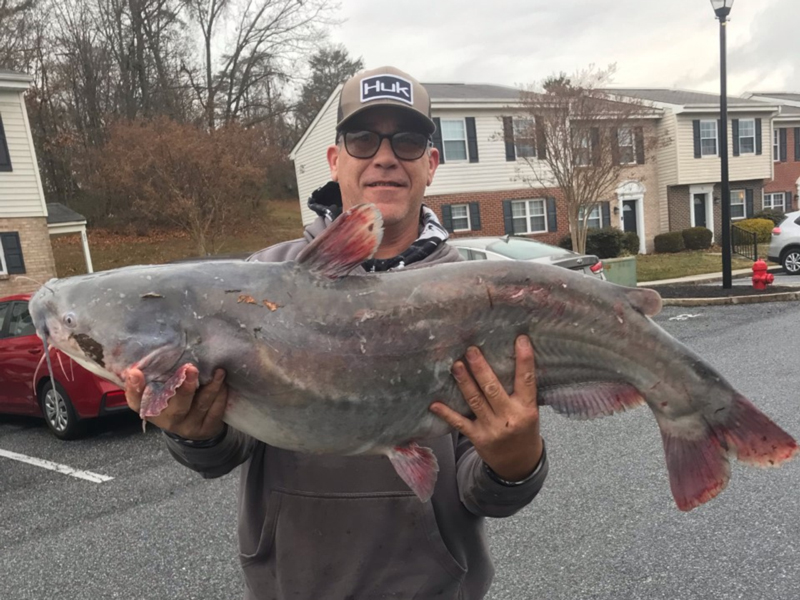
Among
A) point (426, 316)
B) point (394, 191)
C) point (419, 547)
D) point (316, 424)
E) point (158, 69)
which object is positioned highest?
point (158, 69)

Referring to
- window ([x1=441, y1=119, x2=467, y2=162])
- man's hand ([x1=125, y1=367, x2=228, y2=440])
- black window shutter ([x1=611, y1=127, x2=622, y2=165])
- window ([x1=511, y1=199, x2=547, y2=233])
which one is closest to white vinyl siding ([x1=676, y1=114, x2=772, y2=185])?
window ([x1=511, y1=199, x2=547, y2=233])

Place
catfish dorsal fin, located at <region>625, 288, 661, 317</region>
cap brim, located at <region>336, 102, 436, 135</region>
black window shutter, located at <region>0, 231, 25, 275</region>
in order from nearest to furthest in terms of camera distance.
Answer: catfish dorsal fin, located at <region>625, 288, 661, 317</region> < cap brim, located at <region>336, 102, 436, 135</region> < black window shutter, located at <region>0, 231, 25, 275</region>

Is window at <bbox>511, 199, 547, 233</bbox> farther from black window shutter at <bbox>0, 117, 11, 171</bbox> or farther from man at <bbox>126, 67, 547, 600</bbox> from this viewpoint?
man at <bbox>126, 67, 547, 600</bbox>

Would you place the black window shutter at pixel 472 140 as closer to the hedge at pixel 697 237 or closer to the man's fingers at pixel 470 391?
the hedge at pixel 697 237

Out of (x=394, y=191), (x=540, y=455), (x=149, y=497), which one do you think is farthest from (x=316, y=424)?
(x=149, y=497)

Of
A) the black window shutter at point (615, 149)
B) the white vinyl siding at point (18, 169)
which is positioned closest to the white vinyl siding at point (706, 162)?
the black window shutter at point (615, 149)

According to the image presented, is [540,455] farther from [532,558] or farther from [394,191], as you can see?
[532,558]

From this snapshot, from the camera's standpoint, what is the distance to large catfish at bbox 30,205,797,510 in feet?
5.07

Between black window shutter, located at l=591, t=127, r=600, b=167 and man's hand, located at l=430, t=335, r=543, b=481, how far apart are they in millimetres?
18902

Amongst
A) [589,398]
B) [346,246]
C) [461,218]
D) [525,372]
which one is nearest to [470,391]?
[525,372]

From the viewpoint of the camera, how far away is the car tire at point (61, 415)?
6.49 meters

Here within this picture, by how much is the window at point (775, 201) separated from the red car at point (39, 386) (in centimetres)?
3491

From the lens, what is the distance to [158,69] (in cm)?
3431

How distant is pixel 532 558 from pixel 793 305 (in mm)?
10966
